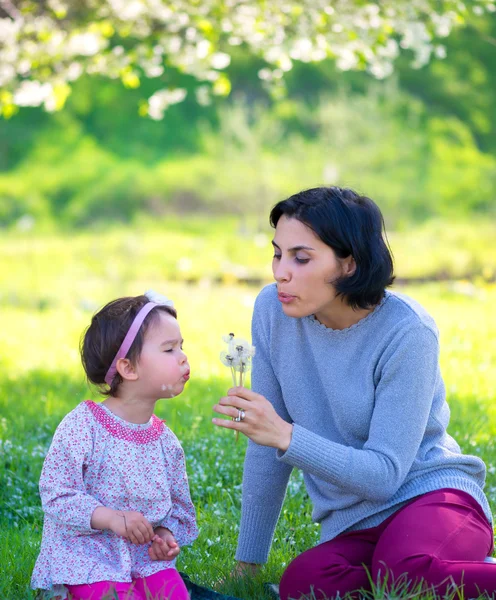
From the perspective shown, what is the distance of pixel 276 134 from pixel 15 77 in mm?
8891

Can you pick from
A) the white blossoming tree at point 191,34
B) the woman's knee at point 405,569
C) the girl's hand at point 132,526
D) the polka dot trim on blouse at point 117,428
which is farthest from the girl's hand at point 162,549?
the white blossoming tree at point 191,34

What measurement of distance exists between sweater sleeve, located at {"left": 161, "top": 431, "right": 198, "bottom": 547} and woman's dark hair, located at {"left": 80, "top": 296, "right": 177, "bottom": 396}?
0.26 meters

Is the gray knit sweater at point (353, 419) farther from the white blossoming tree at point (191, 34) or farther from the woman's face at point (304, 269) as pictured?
the white blossoming tree at point (191, 34)

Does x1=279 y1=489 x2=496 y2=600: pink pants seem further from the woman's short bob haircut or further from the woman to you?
the woman's short bob haircut

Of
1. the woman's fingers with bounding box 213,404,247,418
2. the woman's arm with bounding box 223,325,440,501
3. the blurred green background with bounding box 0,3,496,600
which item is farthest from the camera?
the blurred green background with bounding box 0,3,496,600

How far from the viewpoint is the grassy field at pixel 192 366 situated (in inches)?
120

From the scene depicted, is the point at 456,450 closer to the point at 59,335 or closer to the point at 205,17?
the point at 205,17

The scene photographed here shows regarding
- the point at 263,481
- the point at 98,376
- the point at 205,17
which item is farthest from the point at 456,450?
the point at 205,17

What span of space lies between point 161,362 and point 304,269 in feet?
1.51

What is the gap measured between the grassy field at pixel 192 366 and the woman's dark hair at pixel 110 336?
88 millimetres

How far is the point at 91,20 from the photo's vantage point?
20.0ft

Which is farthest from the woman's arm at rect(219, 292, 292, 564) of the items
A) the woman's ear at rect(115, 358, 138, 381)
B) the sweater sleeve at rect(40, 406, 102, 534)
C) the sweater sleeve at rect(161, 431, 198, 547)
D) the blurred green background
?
the blurred green background

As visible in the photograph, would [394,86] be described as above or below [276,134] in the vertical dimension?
above

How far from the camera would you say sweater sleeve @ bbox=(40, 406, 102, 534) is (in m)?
2.31
